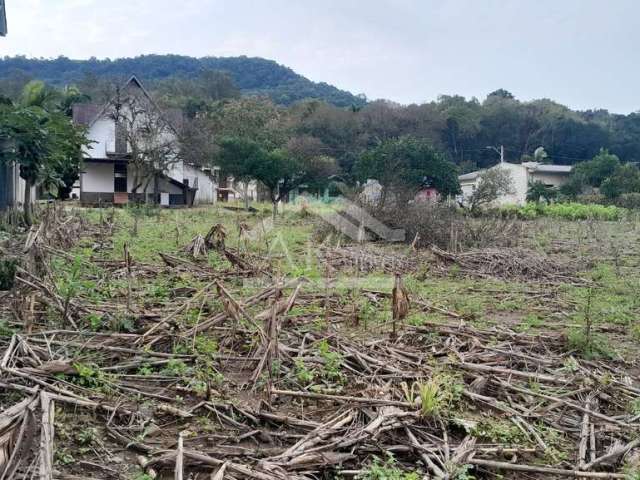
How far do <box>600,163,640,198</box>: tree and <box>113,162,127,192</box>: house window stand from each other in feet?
88.1

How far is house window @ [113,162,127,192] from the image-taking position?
29.8 metres

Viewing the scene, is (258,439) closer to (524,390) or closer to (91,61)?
(524,390)

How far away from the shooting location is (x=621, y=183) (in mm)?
31922

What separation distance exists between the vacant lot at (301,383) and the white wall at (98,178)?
23725 mm

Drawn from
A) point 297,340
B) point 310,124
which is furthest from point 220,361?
point 310,124

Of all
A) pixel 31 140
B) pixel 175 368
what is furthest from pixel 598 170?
pixel 175 368

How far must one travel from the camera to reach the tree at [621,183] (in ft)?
105

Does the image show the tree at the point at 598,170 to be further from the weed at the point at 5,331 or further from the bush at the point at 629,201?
the weed at the point at 5,331

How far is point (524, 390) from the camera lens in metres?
4.25

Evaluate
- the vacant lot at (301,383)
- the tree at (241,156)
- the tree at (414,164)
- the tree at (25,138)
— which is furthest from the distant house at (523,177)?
the vacant lot at (301,383)

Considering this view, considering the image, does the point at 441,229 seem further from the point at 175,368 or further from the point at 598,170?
the point at 598,170

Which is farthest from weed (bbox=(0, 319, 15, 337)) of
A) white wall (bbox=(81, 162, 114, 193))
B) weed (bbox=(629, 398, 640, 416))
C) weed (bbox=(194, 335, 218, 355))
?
white wall (bbox=(81, 162, 114, 193))

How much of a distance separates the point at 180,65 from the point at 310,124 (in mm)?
35030

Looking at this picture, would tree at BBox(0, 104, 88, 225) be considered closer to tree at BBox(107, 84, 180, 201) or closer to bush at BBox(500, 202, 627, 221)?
tree at BBox(107, 84, 180, 201)
